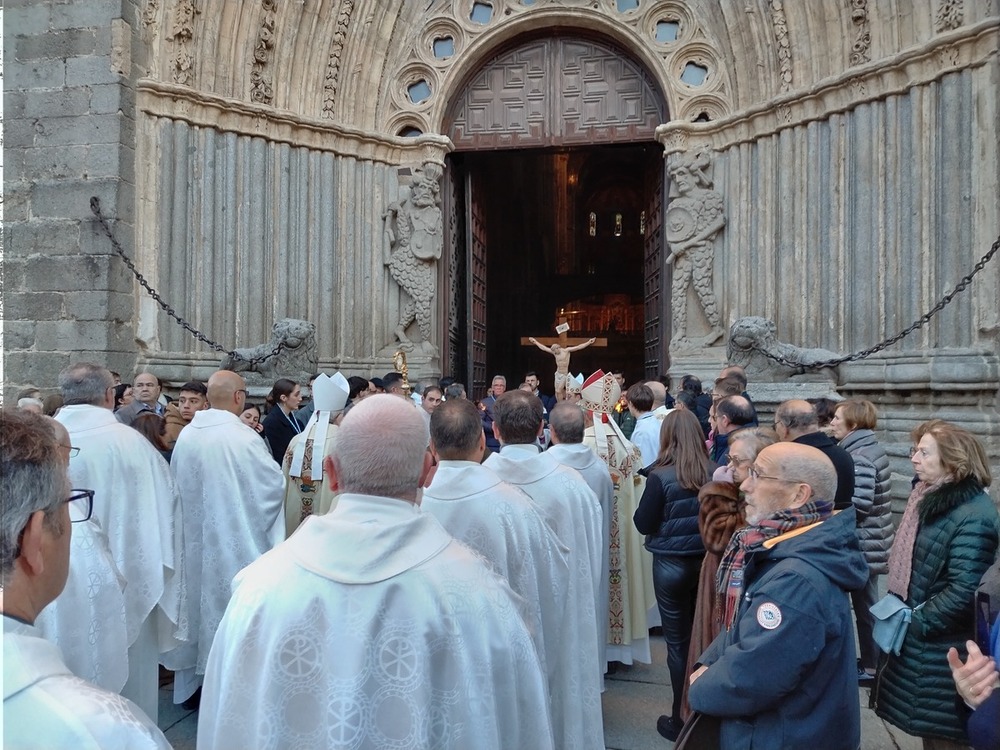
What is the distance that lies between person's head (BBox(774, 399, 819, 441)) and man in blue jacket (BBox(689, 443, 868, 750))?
1.43m

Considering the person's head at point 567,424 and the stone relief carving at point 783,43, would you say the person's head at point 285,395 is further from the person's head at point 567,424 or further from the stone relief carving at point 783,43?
the stone relief carving at point 783,43

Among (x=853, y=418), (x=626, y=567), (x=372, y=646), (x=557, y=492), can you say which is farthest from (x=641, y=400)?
(x=372, y=646)

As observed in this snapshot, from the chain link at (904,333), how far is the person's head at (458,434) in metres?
5.86

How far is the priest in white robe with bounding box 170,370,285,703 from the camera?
413 cm

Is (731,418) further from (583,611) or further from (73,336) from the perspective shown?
Result: (73,336)

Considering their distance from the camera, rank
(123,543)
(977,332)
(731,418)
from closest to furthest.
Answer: (123,543) < (731,418) < (977,332)

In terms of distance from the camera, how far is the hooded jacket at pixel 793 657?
6.72ft

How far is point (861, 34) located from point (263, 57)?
6.89 meters

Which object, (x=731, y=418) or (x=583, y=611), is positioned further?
(x=731, y=418)

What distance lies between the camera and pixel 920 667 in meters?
2.89

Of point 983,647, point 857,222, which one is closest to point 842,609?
point 983,647

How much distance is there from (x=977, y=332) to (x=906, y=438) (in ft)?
3.84

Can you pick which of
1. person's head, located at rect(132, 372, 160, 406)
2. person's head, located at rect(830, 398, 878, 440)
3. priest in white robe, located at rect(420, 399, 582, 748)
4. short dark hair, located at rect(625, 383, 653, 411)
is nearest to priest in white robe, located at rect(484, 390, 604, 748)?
priest in white robe, located at rect(420, 399, 582, 748)

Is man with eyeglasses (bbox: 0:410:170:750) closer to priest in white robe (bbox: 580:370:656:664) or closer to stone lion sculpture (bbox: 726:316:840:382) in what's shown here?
priest in white robe (bbox: 580:370:656:664)
